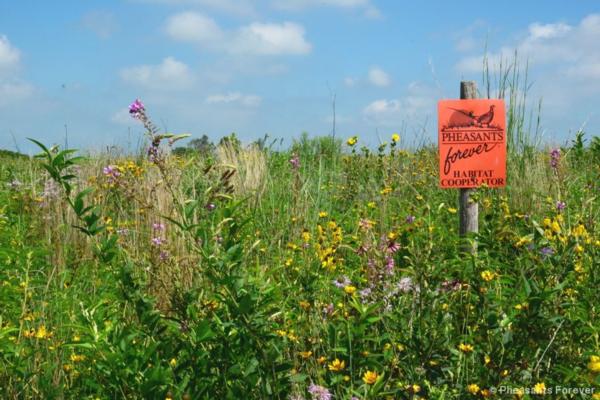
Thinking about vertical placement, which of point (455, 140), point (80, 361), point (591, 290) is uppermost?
point (455, 140)

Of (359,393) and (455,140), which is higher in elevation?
(455,140)

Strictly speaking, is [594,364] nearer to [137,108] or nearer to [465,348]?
[465,348]

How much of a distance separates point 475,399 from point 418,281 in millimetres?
454

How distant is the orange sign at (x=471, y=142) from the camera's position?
4.73 metres

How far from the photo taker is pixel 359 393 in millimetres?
2176

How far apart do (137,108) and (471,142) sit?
2996 mm

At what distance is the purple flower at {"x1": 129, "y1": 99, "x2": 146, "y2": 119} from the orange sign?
2826mm

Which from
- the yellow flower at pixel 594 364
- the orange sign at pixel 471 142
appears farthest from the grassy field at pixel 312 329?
the orange sign at pixel 471 142

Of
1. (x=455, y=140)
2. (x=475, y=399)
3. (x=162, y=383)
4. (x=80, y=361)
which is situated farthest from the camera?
(x=455, y=140)

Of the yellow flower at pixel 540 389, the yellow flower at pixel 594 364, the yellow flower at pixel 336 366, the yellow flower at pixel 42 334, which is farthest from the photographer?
the yellow flower at pixel 42 334

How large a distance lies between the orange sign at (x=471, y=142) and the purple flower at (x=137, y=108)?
9.27ft

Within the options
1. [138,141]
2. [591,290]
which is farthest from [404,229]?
[138,141]

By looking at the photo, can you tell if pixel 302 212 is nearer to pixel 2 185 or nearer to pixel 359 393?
pixel 359 393

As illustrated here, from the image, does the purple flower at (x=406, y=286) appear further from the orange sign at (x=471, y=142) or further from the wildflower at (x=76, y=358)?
the orange sign at (x=471, y=142)
